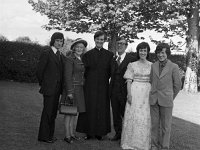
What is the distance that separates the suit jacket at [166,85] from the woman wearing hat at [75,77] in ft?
4.50

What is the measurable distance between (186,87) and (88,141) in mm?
15220

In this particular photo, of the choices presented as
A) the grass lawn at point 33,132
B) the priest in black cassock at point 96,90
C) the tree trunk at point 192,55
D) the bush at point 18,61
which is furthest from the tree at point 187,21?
the priest in black cassock at point 96,90

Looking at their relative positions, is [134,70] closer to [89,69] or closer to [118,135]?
[89,69]

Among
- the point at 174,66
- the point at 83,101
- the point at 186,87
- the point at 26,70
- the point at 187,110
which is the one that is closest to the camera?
the point at 174,66

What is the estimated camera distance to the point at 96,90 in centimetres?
696

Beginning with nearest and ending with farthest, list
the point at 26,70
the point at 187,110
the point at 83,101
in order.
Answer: the point at 83,101, the point at 187,110, the point at 26,70

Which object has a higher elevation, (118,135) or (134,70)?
(134,70)

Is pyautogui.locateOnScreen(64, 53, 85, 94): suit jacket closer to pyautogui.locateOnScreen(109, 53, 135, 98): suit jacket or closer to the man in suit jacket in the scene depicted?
pyautogui.locateOnScreen(109, 53, 135, 98): suit jacket

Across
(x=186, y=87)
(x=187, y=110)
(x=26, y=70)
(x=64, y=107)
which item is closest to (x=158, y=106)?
(x=64, y=107)

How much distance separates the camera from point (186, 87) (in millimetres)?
21203

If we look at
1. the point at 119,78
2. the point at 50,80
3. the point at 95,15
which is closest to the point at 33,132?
the point at 50,80

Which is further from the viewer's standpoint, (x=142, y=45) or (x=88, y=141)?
(x=88, y=141)

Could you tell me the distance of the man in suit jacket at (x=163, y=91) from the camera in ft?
20.1

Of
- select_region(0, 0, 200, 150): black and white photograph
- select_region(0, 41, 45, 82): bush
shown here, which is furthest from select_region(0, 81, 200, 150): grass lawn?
select_region(0, 41, 45, 82): bush
